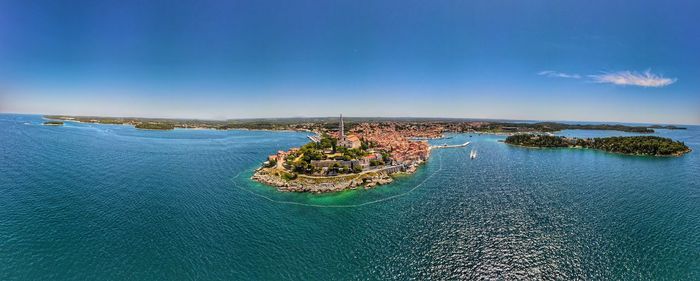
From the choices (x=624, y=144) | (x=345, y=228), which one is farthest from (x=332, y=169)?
(x=624, y=144)

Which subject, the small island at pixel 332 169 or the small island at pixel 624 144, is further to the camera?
the small island at pixel 624 144

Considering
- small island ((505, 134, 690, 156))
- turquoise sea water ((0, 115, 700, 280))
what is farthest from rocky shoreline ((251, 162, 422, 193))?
small island ((505, 134, 690, 156))

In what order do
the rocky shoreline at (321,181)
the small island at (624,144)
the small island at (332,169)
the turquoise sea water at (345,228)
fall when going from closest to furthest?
the turquoise sea water at (345,228), the rocky shoreline at (321,181), the small island at (332,169), the small island at (624,144)

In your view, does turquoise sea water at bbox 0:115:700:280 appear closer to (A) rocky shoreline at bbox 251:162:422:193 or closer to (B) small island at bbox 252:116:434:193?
(A) rocky shoreline at bbox 251:162:422:193

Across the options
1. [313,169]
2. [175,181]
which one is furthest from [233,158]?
[313,169]

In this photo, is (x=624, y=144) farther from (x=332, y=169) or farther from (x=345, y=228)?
(x=345, y=228)

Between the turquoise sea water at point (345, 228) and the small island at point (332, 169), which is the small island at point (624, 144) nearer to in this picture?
the turquoise sea water at point (345, 228)

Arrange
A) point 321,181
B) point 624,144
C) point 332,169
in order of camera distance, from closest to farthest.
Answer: point 321,181 < point 332,169 < point 624,144

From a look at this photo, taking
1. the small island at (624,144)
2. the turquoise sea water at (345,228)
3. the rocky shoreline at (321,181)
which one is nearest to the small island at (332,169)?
the rocky shoreline at (321,181)
